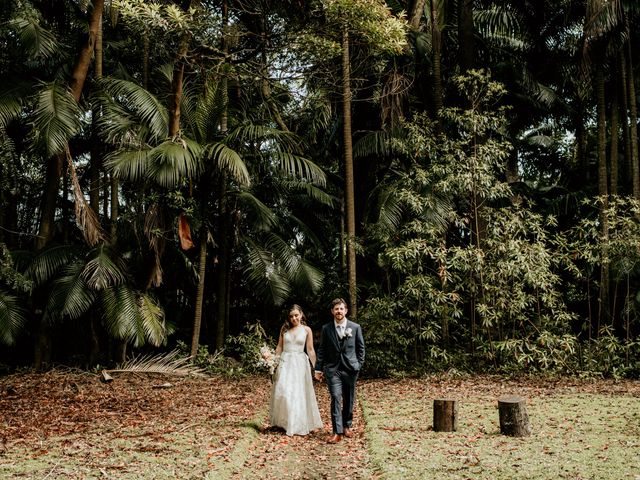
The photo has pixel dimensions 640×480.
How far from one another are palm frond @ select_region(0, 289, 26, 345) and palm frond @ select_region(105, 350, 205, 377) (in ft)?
6.22

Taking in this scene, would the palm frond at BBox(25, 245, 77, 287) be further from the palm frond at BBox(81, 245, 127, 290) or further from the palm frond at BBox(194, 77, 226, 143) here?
the palm frond at BBox(194, 77, 226, 143)

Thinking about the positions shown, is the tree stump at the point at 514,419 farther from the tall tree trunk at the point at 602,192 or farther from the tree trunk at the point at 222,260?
the tree trunk at the point at 222,260

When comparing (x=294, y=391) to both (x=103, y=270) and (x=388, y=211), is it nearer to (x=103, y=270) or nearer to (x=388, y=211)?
(x=103, y=270)

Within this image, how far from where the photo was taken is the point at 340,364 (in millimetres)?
7738

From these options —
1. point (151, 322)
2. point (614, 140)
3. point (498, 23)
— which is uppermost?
point (498, 23)

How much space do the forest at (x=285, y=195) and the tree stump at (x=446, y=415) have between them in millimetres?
5152

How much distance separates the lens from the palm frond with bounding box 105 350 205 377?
13.2 m

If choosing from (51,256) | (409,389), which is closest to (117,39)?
(51,256)

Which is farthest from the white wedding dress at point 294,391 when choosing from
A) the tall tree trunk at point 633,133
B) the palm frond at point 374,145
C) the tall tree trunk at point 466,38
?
the tall tree trunk at point 633,133

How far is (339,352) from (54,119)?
291 inches

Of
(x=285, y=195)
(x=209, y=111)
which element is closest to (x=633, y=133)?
(x=285, y=195)

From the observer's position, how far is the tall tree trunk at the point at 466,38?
609 inches

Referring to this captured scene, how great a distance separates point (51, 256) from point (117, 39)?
665 centimetres

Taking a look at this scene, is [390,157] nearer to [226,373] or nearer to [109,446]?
[226,373]
